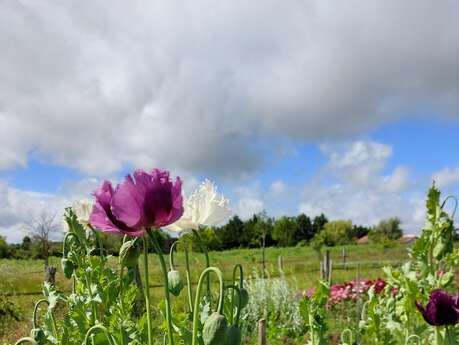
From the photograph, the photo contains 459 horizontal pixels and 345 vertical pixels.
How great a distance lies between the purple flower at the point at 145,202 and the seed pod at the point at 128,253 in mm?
352

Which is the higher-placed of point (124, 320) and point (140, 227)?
point (140, 227)

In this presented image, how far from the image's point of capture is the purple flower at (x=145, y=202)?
44.7 inches

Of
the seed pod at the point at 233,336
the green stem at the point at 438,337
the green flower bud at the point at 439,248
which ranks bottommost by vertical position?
the green stem at the point at 438,337

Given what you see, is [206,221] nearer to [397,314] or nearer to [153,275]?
[397,314]

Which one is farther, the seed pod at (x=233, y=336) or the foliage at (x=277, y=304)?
the foliage at (x=277, y=304)

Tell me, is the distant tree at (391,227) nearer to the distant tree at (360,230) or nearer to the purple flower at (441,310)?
the distant tree at (360,230)

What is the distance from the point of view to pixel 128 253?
1560 mm

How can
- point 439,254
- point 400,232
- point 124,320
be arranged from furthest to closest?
point 400,232
point 439,254
point 124,320

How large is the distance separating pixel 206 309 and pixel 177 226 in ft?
0.80

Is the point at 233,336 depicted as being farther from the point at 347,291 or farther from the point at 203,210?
the point at 347,291

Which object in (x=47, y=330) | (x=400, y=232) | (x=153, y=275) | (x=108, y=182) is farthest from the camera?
(x=400, y=232)

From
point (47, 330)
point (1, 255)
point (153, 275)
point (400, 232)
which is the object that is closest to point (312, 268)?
point (153, 275)

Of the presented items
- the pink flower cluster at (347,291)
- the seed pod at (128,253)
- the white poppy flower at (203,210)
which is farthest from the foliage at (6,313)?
the white poppy flower at (203,210)

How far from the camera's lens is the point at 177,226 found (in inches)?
56.4
